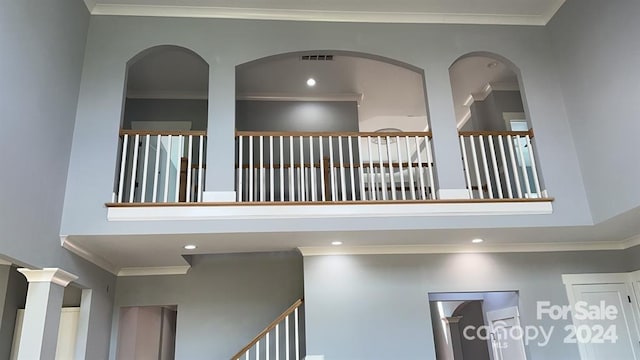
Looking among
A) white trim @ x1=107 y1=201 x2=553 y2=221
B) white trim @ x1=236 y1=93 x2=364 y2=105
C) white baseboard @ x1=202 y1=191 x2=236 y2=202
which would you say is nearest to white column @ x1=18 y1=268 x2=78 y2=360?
white trim @ x1=107 y1=201 x2=553 y2=221

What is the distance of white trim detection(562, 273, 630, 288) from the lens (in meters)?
5.55

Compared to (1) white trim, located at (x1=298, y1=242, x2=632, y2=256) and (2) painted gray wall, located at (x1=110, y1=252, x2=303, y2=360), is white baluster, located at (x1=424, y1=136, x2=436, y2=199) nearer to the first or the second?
(1) white trim, located at (x1=298, y1=242, x2=632, y2=256)

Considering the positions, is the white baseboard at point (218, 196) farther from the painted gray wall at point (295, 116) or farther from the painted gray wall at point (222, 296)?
the painted gray wall at point (295, 116)

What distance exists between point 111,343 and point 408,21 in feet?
18.2

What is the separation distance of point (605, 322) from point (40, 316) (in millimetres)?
6170

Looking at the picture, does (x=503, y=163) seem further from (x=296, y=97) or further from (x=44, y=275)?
(x=44, y=275)

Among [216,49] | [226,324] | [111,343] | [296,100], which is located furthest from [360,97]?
[111,343]

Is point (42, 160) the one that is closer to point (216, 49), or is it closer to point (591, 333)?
point (216, 49)

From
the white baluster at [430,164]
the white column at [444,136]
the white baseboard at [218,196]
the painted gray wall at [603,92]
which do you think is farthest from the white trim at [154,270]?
the painted gray wall at [603,92]

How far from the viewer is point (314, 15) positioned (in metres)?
5.32

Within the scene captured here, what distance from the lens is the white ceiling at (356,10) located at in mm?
5078

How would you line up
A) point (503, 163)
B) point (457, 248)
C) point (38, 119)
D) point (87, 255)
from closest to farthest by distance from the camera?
point (38, 119), point (87, 255), point (503, 163), point (457, 248)

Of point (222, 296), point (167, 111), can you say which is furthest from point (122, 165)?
point (167, 111)

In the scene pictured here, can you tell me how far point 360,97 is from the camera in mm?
7641
